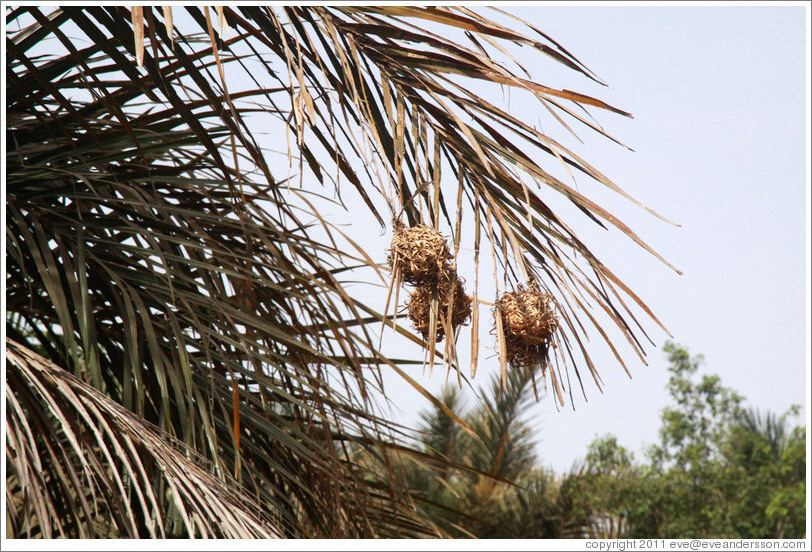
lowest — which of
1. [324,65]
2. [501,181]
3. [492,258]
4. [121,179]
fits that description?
[492,258]

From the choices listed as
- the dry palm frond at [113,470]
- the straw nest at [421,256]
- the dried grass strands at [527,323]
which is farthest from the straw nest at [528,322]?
the dry palm frond at [113,470]

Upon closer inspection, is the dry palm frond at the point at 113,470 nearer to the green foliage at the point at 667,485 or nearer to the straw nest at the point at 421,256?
the straw nest at the point at 421,256

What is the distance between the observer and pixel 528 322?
4.17 ft

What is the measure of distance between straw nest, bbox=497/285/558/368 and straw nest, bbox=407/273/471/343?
0.06 meters

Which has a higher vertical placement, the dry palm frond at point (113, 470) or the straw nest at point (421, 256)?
the straw nest at point (421, 256)

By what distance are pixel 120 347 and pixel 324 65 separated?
2.60ft

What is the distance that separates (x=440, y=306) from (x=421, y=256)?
9 centimetres

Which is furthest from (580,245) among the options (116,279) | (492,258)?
(116,279)

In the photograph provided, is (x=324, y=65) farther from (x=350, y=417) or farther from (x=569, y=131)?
(x=350, y=417)

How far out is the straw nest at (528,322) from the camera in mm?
1271

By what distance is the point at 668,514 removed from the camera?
10617 mm

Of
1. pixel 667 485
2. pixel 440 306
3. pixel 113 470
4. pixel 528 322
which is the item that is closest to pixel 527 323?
pixel 528 322

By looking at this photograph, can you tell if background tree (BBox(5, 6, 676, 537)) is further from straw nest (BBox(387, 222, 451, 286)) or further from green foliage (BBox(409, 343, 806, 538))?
green foliage (BBox(409, 343, 806, 538))

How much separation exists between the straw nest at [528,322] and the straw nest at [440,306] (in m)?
0.06
